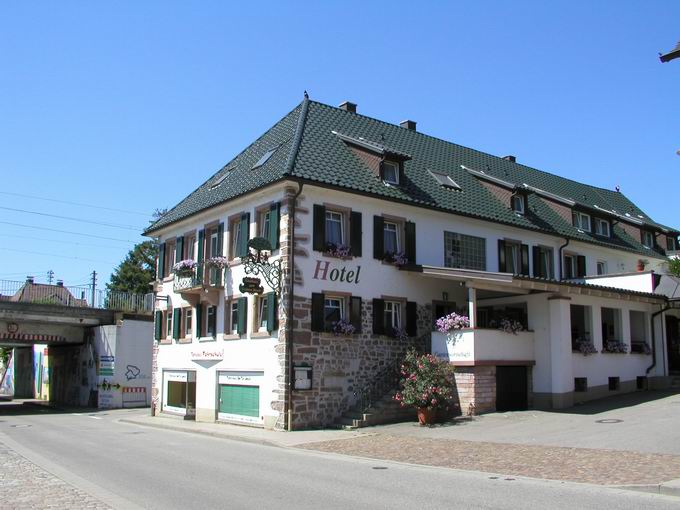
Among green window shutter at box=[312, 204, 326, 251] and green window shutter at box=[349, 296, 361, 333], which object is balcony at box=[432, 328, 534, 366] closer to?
green window shutter at box=[349, 296, 361, 333]

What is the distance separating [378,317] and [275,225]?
185 inches

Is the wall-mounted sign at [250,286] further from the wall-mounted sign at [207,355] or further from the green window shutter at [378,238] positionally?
the green window shutter at [378,238]

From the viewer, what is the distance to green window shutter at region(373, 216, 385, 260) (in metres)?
23.2

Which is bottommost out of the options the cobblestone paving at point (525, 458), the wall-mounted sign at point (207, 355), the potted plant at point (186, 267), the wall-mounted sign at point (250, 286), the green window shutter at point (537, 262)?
the cobblestone paving at point (525, 458)

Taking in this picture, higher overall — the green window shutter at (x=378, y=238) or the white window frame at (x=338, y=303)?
the green window shutter at (x=378, y=238)

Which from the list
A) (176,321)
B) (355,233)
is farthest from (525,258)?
(176,321)

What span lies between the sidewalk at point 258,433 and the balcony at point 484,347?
4274 millimetres

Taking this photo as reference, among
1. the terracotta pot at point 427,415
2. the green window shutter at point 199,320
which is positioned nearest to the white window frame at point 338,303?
the terracotta pot at point 427,415

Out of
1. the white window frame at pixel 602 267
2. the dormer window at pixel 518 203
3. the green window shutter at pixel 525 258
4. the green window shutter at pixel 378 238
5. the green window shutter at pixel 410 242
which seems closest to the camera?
the green window shutter at pixel 378 238

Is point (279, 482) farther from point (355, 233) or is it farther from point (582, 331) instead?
point (582, 331)

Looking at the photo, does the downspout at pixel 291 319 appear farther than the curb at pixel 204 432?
Yes

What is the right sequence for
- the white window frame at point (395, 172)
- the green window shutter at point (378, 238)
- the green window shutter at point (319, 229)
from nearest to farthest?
the green window shutter at point (319, 229), the green window shutter at point (378, 238), the white window frame at point (395, 172)

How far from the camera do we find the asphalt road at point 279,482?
911 cm

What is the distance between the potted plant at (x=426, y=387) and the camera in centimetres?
1998
